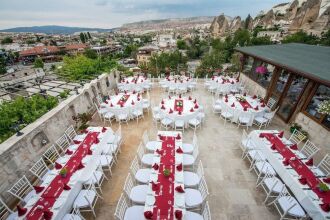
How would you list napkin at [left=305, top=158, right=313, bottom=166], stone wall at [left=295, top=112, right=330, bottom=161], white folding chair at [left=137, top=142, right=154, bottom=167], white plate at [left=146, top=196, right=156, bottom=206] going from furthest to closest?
stone wall at [left=295, top=112, right=330, bottom=161] → white folding chair at [left=137, top=142, right=154, bottom=167] → napkin at [left=305, top=158, right=313, bottom=166] → white plate at [left=146, top=196, right=156, bottom=206]

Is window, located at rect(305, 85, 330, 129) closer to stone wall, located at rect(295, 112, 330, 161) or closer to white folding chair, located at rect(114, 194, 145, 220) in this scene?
stone wall, located at rect(295, 112, 330, 161)

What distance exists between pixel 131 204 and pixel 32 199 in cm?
219

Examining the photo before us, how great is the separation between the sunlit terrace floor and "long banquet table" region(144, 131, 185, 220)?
4.30ft

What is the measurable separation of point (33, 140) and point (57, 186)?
216cm

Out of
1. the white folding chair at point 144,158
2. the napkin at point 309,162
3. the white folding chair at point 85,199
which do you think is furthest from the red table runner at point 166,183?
the napkin at point 309,162

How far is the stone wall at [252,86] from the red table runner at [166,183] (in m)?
7.14

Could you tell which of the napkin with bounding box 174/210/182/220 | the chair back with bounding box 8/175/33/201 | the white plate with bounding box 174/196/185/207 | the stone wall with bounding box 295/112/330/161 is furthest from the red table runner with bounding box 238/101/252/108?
the chair back with bounding box 8/175/33/201

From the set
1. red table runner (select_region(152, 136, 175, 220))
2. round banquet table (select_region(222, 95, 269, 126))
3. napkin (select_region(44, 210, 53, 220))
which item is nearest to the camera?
napkin (select_region(44, 210, 53, 220))

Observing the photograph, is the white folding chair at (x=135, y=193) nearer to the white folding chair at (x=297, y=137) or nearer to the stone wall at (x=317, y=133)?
the white folding chair at (x=297, y=137)

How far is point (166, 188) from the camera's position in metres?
3.53

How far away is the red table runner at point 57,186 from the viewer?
3.20 m

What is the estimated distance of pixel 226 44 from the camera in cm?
3938

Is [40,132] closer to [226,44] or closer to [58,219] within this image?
[58,219]

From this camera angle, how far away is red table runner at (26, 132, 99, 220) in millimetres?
3197
